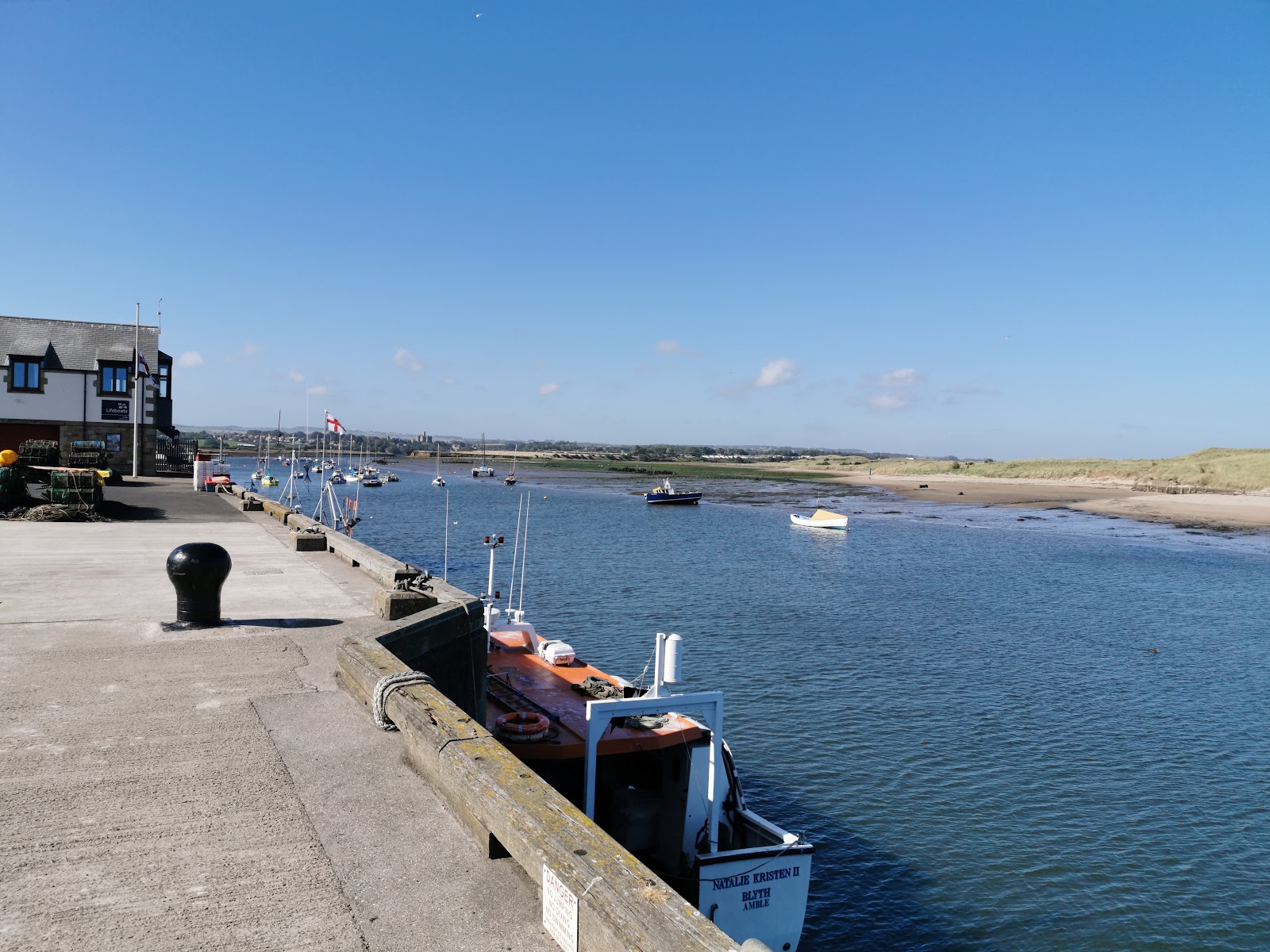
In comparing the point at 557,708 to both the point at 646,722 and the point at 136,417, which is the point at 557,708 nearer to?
the point at 646,722

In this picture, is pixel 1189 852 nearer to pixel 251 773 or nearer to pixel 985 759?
pixel 985 759

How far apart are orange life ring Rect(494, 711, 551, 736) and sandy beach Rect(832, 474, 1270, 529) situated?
86352 mm

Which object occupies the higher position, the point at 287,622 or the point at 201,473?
the point at 201,473

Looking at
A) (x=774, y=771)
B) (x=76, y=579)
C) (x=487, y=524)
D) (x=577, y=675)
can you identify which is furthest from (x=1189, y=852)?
(x=487, y=524)

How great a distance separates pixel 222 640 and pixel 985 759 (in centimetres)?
1502

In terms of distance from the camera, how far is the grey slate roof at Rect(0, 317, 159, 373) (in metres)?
40.5

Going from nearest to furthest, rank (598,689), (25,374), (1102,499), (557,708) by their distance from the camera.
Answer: (557,708), (598,689), (25,374), (1102,499)

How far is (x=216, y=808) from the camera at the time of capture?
6.30m

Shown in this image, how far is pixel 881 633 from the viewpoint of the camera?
3042 centimetres

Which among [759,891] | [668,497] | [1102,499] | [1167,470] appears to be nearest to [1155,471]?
[1167,470]

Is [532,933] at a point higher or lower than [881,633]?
higher

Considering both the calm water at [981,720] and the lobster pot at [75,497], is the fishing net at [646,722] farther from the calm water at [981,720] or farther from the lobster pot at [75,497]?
the lobster pot at [75,497]

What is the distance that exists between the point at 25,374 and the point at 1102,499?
11425 centimetres

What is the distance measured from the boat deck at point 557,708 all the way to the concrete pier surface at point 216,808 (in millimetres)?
2531
